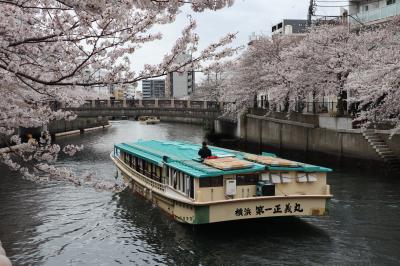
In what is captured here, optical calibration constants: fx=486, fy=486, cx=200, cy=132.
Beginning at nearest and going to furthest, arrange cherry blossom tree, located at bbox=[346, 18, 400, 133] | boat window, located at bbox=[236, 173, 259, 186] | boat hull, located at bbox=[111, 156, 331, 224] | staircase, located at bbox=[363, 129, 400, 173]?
boat hull, located at bbox=[111, 156, 331, 224], boat window, located at bbox=[236, 173, 259, 186], cherry blossom tree, located at bbox=[346, 18, 400, 133], staircase, located at bbox=[363, 129, 400, 173]

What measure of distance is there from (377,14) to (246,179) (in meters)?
32.0

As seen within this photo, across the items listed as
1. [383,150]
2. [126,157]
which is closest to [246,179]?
[126,157]

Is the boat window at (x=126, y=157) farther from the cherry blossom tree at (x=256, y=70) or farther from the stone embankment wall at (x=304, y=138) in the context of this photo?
the cherry blossom tree at (x=256, y=70)

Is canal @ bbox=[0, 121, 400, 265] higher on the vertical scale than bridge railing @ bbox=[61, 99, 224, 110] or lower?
lower

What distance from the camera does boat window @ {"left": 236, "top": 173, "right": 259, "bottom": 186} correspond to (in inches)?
726

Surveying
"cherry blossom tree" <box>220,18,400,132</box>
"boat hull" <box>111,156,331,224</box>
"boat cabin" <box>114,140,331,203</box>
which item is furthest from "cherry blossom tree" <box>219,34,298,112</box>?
"boat hull" <box>111,156,331,224</box>

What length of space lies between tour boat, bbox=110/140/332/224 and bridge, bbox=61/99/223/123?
38.3 m

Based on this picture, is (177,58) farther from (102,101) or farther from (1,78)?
(102,101)

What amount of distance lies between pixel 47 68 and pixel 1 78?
5.95 feet

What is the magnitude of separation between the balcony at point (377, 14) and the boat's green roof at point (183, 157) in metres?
Answer: 24.9

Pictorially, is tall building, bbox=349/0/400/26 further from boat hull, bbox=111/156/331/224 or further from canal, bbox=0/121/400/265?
boat hull, bbox=111/156/331/224

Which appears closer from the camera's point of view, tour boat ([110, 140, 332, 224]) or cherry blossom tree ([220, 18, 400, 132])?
tour boat ([110, 140, 332, 224])

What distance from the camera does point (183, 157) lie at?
→ 74.5 feet

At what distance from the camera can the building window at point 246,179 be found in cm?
1844
